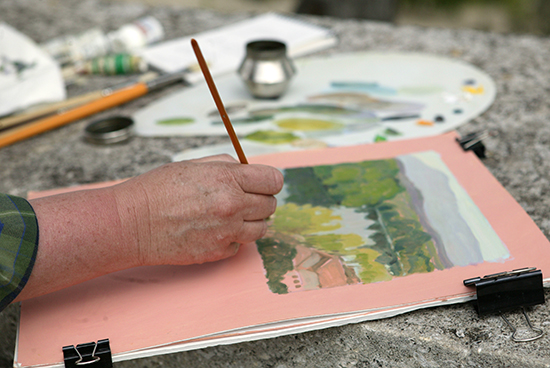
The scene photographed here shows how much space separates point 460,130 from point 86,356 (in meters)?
0.86

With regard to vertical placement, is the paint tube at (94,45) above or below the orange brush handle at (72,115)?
above

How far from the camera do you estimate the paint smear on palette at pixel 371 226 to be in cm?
70

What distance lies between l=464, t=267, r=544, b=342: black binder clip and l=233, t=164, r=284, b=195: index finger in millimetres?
302

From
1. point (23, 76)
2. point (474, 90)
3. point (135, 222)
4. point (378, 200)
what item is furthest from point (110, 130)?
point (474, 90)

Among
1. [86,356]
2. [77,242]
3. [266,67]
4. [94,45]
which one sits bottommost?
[86,356]

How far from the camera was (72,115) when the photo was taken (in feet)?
4.05

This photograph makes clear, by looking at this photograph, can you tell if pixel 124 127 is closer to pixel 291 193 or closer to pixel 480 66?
pixel 291 193

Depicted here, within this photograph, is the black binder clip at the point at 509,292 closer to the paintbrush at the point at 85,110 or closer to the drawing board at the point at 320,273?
the drawing board at the point at 320,273

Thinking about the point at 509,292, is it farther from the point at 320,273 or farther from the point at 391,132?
the point at 391,132

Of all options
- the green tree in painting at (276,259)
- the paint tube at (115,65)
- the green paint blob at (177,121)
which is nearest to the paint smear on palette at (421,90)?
the green paint blob at (177,121)

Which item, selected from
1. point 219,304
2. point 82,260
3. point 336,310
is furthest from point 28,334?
point 336,310

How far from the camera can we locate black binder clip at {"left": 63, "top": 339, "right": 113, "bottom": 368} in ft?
2.00

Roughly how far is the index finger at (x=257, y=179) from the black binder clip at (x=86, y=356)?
0.27 metres

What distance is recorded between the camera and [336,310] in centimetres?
64
